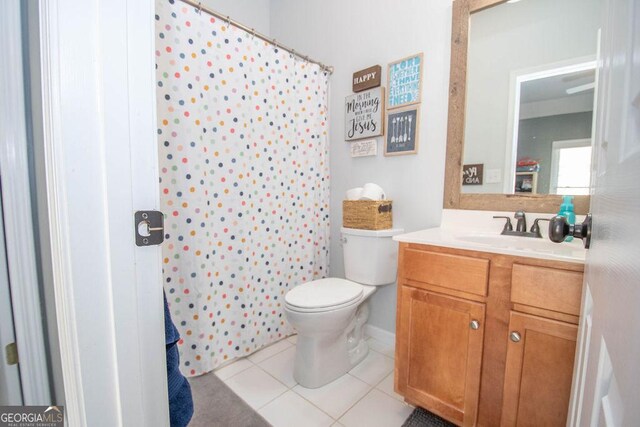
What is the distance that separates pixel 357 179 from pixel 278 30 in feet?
5.00

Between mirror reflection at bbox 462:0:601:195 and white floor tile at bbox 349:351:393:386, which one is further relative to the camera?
white floor tile at bbox 349:351:393:386

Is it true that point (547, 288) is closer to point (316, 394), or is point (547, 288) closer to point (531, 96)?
point (531, 96)

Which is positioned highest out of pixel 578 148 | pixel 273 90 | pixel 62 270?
pixel 273 90

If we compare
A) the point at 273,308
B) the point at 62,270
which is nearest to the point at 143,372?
the point at 62,270

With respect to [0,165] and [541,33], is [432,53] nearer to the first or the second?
[541,33]

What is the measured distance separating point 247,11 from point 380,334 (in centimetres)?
272

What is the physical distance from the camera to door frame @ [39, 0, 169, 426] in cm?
46

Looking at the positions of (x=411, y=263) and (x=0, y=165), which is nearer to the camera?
(x=0, y=165)

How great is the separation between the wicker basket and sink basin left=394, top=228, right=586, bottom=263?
1.10ft

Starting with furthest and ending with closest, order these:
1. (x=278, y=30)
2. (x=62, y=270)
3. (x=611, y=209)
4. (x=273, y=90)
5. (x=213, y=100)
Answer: (x=278, y=30) < (x=273, y=90) < (x=213, y=100) < (x=62, y=270) < (x=611, y=209)

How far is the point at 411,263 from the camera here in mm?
1168

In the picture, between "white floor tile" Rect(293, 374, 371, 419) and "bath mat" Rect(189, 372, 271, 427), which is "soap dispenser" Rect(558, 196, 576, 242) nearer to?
"white floor tile" Rect(293, 374, 371, 419)

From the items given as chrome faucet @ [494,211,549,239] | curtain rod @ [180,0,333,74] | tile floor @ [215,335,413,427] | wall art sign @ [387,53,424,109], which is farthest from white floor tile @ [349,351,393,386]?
curtain rod @ [180,0,333,74]

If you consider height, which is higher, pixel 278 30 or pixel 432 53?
pixel 278 30
